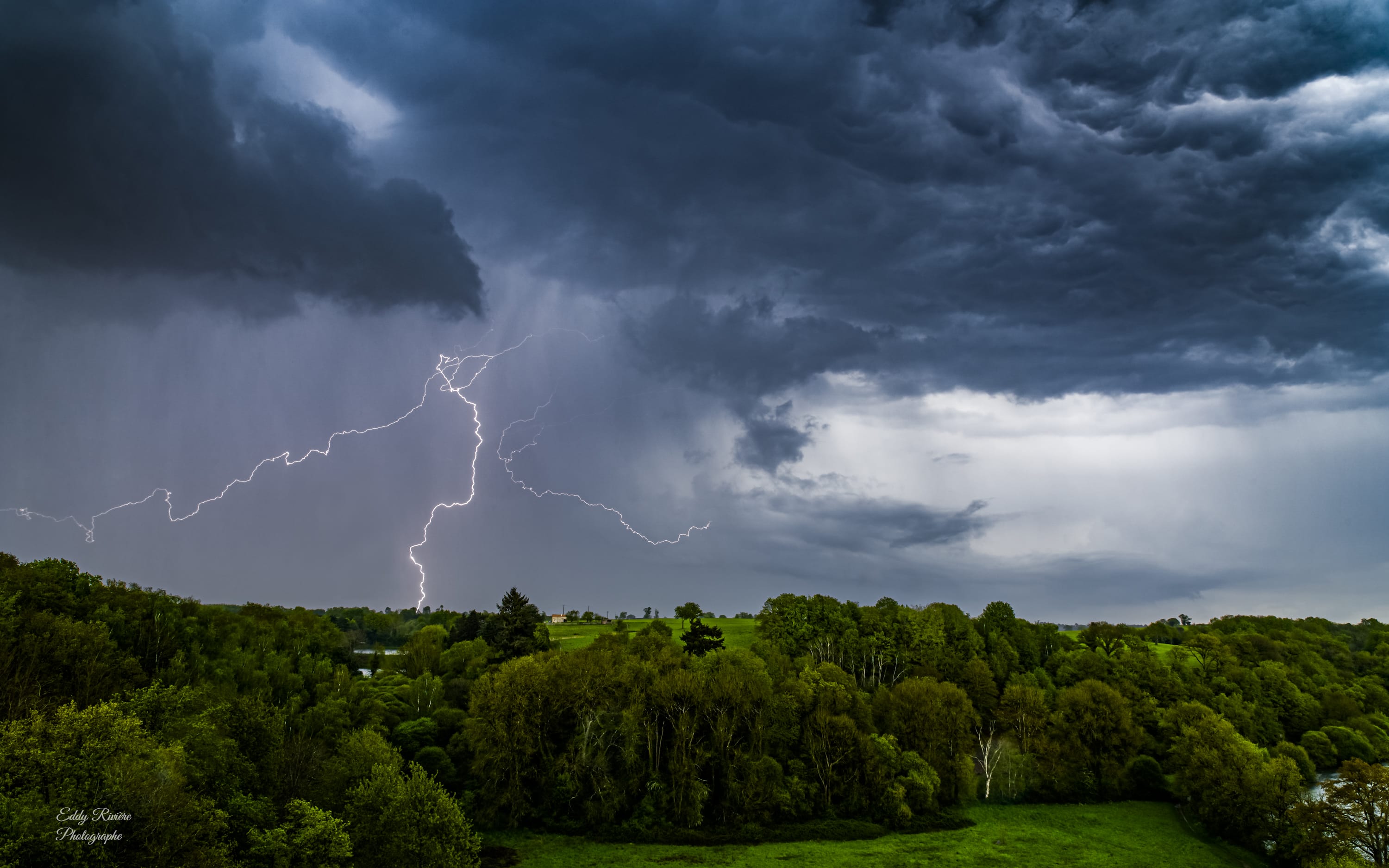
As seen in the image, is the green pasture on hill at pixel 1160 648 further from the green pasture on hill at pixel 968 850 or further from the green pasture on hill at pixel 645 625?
the green pasture on hill at pixel 645 625

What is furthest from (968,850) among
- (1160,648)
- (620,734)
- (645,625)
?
(1160,648)

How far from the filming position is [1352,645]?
168375 mm

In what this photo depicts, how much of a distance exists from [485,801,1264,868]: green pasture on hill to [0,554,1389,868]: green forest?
2618mm

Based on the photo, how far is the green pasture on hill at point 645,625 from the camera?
141m

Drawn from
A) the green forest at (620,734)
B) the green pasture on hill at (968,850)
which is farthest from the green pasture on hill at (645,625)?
the green pasture on hill at (968,850)

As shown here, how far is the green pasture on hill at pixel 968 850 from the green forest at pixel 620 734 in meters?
2.62

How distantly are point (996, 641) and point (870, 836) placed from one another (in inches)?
2402

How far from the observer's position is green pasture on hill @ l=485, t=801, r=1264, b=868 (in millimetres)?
65938

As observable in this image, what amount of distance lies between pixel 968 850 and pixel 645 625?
102m

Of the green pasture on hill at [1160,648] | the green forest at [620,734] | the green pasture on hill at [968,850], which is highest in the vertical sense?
the green pasture on hill at [1160,648]

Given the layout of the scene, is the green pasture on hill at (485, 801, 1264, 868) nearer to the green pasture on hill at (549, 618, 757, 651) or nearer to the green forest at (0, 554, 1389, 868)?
the green forest at (0, 554, 1389, 868)

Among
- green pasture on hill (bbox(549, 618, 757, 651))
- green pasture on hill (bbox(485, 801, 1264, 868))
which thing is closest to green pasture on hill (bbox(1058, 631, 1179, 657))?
green pasture on hill (bbox(485, 801, 1264, 868))

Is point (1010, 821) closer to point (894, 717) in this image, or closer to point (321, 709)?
point (894, 717)

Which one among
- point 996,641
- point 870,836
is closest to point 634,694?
point 870,836
